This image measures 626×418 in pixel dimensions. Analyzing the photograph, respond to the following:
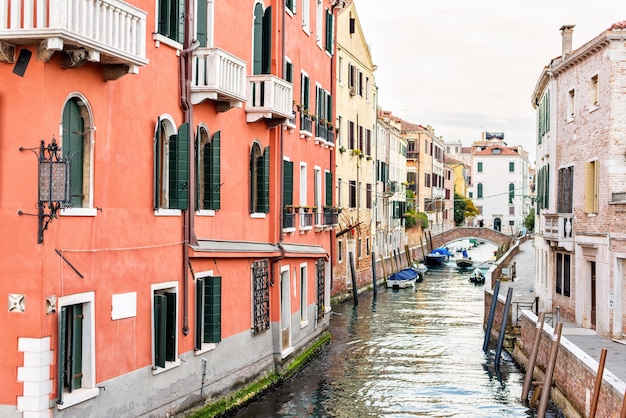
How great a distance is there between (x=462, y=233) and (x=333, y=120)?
4092 centimetres

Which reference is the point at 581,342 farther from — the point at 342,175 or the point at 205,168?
the point at 342,175

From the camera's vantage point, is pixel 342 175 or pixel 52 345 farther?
pixel 342 175

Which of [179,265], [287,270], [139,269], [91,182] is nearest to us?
[91,182]

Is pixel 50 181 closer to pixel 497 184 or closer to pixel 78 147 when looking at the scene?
pixel 78 147

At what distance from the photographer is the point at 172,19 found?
11711 mm

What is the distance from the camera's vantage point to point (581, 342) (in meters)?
17.8

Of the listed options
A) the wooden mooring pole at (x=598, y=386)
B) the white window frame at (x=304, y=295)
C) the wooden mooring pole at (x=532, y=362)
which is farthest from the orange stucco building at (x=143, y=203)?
the wooden mooring pole at (x=598, y=386)

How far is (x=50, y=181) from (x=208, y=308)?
467 centimetres

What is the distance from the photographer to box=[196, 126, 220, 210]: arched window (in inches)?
509

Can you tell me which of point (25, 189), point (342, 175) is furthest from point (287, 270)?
point (342, 175)

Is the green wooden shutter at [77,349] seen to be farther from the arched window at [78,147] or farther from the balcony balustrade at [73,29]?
the balcony balustrade at [73,29]

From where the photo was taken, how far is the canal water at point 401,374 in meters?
15.6

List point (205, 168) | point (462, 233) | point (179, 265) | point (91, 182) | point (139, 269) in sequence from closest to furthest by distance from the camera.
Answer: point (91, 182) < point (139, 269) < point (179, 265) < point (205, 168) < point (462, 233)

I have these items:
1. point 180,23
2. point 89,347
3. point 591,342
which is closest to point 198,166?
point 180,23
